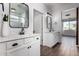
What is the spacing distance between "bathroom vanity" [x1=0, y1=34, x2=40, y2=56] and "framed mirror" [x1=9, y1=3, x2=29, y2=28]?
0.34 metres

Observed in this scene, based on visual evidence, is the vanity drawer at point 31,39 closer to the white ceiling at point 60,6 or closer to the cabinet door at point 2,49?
the cabinet door at point 2,49

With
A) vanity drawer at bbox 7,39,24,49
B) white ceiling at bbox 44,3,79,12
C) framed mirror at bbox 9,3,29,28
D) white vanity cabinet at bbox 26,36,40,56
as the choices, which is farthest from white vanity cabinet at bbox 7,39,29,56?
white ceiling at bbox 44,3,79,12

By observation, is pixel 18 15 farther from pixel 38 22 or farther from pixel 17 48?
pixel 17 48

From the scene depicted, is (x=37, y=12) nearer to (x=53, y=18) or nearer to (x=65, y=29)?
(x=53, y=18)

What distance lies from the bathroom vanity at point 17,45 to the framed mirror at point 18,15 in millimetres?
345

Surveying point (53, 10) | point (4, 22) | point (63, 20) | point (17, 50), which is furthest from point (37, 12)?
point (17, 50)

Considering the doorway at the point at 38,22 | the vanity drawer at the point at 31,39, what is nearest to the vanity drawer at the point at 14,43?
the vanity drawer at the point at 31,39

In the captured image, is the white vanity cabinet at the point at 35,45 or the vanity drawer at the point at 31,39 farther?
the white vanity cabinet at the point at 35,45

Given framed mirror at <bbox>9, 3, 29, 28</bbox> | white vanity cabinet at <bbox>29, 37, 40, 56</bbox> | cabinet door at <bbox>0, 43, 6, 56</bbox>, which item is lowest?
white vanity cabinet at <bbox>29, 37, 40, 56</bbox>

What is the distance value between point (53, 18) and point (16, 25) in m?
0.63

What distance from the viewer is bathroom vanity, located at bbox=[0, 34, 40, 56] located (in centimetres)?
88

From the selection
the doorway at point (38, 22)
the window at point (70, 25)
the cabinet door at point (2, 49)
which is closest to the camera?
the cabinet door at point (2, 49)

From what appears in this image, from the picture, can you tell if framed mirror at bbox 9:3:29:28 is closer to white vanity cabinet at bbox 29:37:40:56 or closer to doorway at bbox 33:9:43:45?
doorway at bbox 33:9:43:45

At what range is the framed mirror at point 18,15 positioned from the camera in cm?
138
